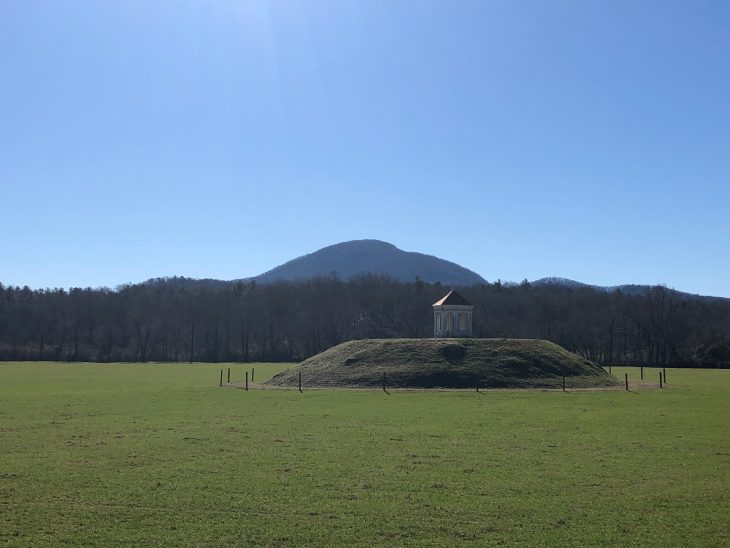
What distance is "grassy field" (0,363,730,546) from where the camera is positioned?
42.3 ft

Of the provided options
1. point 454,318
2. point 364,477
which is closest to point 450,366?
point 454,318

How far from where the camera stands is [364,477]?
17.5 metres

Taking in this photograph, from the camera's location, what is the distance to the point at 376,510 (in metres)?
14.2

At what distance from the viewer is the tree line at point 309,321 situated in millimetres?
125500

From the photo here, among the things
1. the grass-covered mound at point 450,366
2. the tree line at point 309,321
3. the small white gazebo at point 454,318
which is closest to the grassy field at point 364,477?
the grass-covered mound at point 450,366

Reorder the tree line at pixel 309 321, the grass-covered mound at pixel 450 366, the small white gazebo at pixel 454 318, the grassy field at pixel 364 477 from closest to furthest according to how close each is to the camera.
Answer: the grassy field at pixel 364 477, the grass-covered mound at pixel 450 366, the small white gazebo at pixel 454 318, the tree line at pixel 309 321

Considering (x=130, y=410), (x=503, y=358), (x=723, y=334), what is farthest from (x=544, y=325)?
(x=130, y=410)

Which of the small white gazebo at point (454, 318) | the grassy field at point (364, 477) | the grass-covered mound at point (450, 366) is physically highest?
the small white gazebo at point (454, 318)

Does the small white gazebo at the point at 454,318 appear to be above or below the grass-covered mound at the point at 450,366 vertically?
above

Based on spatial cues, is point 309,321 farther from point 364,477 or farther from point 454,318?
point 364,477

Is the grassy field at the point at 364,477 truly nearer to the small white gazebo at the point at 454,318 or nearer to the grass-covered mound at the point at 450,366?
the grass-covered mound at the point at 450,366

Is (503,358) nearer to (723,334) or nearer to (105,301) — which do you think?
(723,334)

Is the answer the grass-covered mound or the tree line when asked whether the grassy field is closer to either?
the grass-covered mound

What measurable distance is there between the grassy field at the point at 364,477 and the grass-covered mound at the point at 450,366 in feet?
57.0
